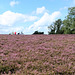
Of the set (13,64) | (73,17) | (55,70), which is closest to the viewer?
(55,70)

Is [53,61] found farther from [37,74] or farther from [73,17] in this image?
[73,17]

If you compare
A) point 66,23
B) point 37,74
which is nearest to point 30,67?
point 37,74

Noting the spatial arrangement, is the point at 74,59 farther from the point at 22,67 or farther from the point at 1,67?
the point at 1,67

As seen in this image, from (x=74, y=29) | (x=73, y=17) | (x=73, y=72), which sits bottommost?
(x=73, y=72)

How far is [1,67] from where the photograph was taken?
659 cm

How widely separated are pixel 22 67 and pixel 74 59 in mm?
3944

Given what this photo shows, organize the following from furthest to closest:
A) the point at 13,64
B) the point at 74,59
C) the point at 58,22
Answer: the point at 58,22 → the point at 74,59 → the point at 13,64

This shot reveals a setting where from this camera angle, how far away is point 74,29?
154ft

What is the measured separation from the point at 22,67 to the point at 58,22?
2596 inches

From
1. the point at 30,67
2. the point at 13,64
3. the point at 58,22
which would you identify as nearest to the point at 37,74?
the point at 30,67

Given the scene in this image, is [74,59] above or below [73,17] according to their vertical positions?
below

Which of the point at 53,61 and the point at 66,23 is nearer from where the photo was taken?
the point at 53,61

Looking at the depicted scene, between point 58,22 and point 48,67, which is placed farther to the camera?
point 58,22

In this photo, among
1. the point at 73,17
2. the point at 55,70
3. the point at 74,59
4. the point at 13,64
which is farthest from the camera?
the point at 73,17
